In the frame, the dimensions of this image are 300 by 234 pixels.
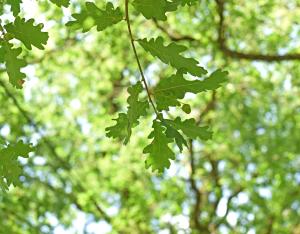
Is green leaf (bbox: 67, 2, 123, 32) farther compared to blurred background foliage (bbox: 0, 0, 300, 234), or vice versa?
blurred background foliage (bbox: 0, 0, 300, 234)

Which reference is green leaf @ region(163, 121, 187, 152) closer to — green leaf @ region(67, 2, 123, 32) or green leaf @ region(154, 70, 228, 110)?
green leaf @ region(154, 70, 228, 110)

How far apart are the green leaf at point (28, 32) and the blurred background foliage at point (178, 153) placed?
580 cm

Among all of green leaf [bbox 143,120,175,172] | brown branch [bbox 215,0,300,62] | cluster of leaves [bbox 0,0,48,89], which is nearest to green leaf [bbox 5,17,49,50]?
cluster of leaves [bbox 0,0,48,89]

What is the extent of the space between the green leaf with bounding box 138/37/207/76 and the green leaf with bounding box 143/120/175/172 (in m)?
0.19

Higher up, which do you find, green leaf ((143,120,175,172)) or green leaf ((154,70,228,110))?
green leaf ((154,70,228,110))

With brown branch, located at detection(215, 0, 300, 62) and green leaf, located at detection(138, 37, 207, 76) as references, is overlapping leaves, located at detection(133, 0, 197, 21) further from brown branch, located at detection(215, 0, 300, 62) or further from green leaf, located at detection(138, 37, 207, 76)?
brown branch, located at detection(215, 0, 300, 62)

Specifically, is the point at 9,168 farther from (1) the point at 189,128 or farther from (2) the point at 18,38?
(1) the point at 189,128

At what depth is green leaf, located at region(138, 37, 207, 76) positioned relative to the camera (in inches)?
67.2

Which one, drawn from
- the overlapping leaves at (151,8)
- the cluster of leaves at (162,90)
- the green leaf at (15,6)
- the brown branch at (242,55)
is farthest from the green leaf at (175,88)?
the brown branch at (242,55)

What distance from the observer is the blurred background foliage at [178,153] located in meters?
7.89

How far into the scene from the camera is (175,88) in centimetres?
176

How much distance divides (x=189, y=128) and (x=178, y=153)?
713cm

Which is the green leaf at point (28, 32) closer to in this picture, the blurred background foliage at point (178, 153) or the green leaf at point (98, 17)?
the green leaf at point (98, 17)

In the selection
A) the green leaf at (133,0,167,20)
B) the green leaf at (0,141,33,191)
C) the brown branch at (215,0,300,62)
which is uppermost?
the brown branch at (215,0,300,62)
